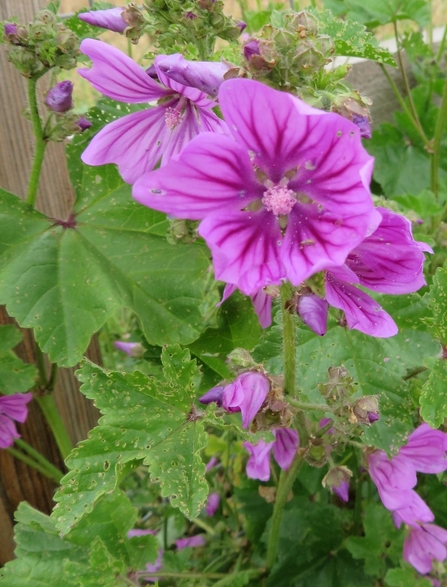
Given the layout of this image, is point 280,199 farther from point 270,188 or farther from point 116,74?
point 116,74

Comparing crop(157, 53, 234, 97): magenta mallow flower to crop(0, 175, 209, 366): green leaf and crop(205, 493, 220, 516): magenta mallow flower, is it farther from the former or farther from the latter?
crop(205, 493, 220, 516): magenta mallow flower

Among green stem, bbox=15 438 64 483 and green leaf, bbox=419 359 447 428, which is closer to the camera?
green leaf, bbox=419 359 447 428

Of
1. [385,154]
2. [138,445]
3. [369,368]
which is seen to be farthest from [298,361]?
[385,154]

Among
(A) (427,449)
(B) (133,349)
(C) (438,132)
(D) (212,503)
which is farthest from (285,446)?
(C) (438,132)

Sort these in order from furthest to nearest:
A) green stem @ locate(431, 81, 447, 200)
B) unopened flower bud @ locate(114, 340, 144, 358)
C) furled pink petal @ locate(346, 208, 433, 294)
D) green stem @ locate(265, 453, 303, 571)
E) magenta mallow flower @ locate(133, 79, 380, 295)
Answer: green stem @ locate(431, 81, 447, 200) → unopened flower bud @ locate(114, 340, 144, 358) → green stem @ locate(265, 453, 303, 571) → furled pink petal @ locate(346, 208, 433, 294) → magenta mallow flower @ locate(133, 79, 380, 295)

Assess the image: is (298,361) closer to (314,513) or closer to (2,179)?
(314,513)

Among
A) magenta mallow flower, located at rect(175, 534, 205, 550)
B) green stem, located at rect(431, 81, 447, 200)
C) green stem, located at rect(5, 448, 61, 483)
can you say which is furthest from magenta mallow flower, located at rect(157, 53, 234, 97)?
magenta mallow flower, located at rect(175, 534, 205, 550)

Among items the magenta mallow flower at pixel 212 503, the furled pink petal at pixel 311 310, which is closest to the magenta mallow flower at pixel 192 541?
the magenta mallow flower at pixel 212 503

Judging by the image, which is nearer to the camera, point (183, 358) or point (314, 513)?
point (183, 358)
